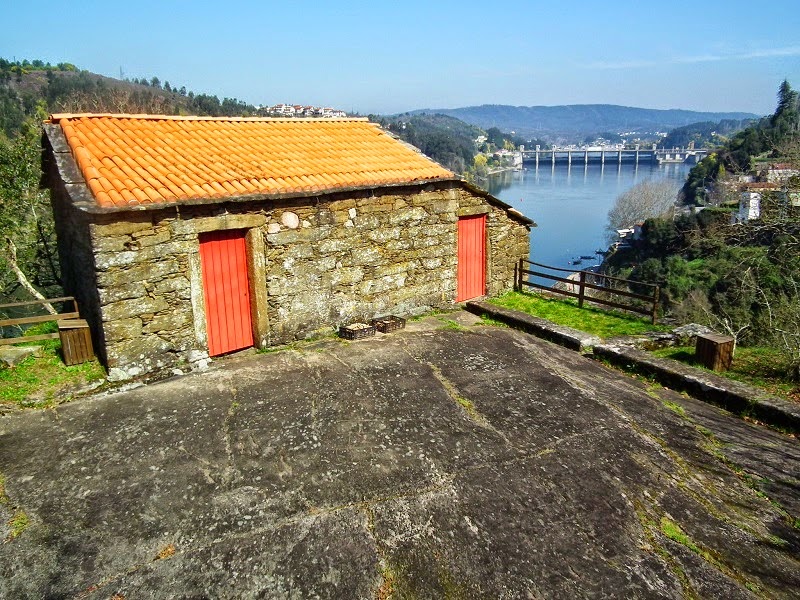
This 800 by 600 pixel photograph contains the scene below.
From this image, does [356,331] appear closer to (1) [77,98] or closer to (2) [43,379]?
(2) [43,379]

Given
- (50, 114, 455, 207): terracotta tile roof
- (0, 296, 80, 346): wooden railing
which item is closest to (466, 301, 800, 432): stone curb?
(50, 114, 455, 207): terracotta tile roof

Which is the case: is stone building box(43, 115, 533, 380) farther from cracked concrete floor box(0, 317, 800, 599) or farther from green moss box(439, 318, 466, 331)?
cracked concrete floor box(0, 317, 800, 599)

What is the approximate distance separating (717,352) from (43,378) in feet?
30.4

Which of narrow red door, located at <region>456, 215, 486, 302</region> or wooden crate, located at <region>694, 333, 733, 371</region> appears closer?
wooden crate, located at <region>694, 333, 733, 371</region>

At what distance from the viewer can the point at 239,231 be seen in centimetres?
830

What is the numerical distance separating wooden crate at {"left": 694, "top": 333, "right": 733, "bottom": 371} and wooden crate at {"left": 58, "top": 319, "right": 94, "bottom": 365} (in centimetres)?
873

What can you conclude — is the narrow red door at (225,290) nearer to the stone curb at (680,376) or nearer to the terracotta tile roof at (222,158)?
the terracotta tile roof at (222,158)

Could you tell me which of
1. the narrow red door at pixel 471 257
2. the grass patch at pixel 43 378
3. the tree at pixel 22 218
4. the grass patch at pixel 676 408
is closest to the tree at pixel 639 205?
the narrow red door at pixel 471 257

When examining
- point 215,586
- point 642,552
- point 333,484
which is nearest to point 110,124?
point 333,484

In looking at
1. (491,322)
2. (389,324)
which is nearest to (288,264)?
(389,324)

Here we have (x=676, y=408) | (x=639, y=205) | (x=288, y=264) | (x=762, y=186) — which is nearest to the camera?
(x=676, y=408)

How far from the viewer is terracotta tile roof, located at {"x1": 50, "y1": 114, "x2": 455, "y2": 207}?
7.71 metres

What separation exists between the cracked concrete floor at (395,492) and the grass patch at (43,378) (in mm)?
404

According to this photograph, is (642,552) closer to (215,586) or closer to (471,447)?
(471,447)
